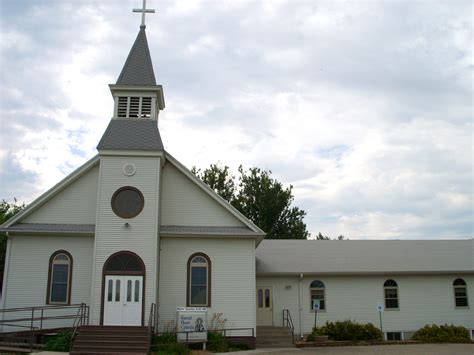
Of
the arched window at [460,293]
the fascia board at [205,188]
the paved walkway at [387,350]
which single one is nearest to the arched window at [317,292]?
the paved walkway at [387,350]

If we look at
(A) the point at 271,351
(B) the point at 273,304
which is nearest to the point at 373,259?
(B) the point at 273,304

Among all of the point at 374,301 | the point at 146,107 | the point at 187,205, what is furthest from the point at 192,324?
the point at 374,301

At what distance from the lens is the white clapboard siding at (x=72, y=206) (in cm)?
2283

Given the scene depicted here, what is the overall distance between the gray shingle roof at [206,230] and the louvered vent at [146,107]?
504cm

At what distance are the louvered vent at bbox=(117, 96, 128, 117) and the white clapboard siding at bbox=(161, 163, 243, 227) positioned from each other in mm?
2983

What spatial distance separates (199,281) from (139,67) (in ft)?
32.7

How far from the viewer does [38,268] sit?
2217 centimetres

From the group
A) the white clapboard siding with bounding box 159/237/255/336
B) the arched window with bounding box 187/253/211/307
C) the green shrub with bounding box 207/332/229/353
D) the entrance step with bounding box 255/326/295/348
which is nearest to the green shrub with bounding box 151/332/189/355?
Answer: the white clapboard siding with bounding box 159/237/255/336

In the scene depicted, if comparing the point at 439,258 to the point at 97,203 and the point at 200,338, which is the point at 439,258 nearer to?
the point at 200,338

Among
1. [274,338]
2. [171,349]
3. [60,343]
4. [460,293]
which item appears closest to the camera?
[171,349]

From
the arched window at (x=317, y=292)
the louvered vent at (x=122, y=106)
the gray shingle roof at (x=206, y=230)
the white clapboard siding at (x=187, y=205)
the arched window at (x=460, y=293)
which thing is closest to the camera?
the gray shingle roof at (x=206, y=230)

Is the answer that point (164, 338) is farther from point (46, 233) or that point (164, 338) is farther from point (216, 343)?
point (46, 233)

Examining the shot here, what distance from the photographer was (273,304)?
87.1ft

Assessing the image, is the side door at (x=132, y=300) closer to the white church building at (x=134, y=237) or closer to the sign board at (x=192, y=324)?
the white church building at (x=134, y=237)
